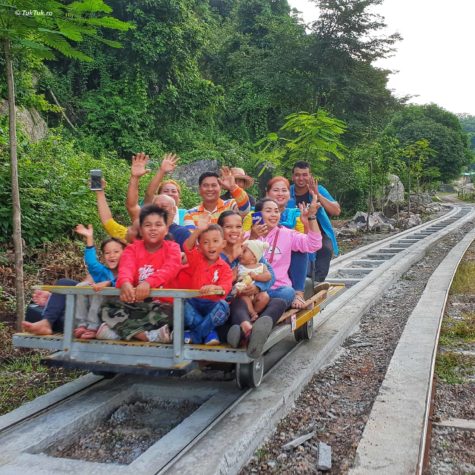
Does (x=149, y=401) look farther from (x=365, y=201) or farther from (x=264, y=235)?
(x=365, y=201)

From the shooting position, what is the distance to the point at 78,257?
8477 mm

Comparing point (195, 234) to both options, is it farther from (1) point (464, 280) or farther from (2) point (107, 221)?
(1) point (464, 280)

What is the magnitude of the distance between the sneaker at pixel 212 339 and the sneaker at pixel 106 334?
0.70 meters

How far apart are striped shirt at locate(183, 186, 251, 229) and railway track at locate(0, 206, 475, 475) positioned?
65.6 inches

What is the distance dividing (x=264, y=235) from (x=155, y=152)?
16736 millimetres

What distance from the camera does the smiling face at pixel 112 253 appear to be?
14.5 feet

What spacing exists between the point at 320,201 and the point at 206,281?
2861mm

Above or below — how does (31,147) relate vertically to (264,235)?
above

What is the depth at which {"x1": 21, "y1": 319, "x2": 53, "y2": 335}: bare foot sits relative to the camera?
403 centimetres

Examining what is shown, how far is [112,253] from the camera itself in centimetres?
443

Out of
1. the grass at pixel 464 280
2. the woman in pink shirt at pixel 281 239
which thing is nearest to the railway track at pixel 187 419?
the woman in pink shirt at pixel 281 239

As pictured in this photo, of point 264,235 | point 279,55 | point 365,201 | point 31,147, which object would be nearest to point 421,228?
point 365,201

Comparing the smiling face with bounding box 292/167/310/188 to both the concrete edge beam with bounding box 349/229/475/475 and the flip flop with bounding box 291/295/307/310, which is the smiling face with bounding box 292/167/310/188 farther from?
the concrete edge beam with bounding box 349/229/475/475

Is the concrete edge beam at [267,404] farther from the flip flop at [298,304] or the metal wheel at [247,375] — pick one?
the flip flop at [298,304]
